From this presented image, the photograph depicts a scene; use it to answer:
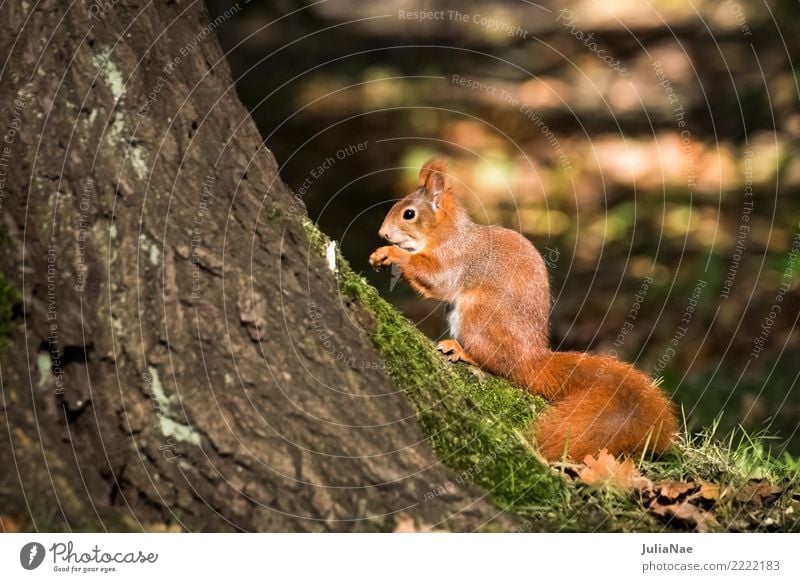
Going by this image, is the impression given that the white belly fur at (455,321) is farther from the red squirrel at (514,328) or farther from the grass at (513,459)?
the grass at (513,459)

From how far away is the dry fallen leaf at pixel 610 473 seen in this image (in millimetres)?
3137

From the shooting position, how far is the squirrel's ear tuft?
457 cm

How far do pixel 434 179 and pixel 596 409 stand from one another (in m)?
1.49

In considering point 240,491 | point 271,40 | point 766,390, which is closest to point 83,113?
point 240,491

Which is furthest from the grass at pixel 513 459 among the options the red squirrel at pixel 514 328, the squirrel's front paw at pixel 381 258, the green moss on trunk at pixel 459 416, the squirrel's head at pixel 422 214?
the squirrel's head at pixel 422 214

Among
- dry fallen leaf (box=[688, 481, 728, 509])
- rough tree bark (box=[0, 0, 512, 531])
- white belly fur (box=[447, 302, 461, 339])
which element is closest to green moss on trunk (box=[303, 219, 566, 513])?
rough tree bark (box=[0, 0, 512, 531])

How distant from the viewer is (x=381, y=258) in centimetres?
430

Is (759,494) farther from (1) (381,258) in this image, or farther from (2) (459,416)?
(1) (381,258)

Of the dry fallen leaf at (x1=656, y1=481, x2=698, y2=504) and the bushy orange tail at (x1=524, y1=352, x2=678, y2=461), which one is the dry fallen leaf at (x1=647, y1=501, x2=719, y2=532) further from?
the bushy orange tail at (x1=524, y1=352, x2=678, y2=461)

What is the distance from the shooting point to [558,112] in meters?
8.52

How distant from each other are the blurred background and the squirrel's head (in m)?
2.53

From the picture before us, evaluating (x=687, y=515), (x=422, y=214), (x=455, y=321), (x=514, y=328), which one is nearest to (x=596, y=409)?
(x=514, y=328)

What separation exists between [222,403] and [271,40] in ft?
19.3
